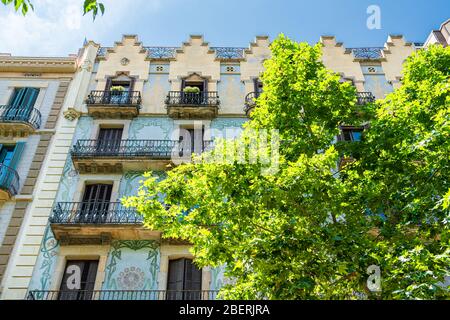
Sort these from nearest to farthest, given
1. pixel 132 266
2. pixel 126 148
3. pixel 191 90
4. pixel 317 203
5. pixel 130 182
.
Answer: pixel 317 203 → pixel 132 266 → pixel 130 182 → pixel 126 148 → pixel 191 90

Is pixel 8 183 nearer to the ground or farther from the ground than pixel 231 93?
nearer to the ground

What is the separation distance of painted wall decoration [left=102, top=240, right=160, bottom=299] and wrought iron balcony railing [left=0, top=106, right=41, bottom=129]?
6.94m

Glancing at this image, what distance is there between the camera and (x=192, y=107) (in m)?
17.4

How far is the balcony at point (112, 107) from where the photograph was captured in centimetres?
1723

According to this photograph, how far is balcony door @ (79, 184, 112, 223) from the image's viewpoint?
1364 centimetres

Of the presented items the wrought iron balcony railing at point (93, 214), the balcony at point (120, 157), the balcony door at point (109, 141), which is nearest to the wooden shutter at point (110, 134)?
the balcony door at point (109, 141)

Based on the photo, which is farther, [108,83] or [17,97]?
[108,83]

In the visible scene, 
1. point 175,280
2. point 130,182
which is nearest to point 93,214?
point 130,182

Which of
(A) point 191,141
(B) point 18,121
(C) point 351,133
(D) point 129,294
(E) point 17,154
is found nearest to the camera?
(D) point 129,294

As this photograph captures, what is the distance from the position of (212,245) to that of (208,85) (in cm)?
Answer: 1178

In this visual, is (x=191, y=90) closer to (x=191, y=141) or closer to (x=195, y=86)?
(x=195, y=86)

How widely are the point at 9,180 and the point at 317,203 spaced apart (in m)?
11.5

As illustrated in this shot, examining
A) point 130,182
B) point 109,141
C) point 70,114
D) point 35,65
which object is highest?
point 35,65

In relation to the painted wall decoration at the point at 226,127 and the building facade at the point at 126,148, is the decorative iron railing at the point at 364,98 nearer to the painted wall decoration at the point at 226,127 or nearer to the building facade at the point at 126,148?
the building facade at the point at 126,148
